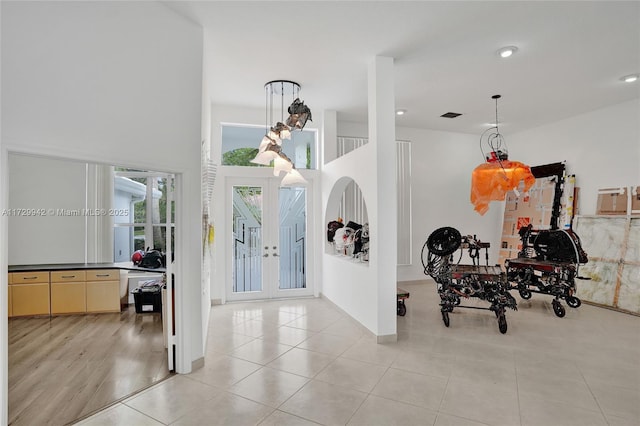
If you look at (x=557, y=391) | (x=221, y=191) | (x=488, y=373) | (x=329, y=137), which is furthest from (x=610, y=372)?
(x=221, y=191)

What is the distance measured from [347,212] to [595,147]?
15.2 feet

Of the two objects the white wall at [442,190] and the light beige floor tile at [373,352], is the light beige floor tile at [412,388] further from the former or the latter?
the white wall at [442,190]

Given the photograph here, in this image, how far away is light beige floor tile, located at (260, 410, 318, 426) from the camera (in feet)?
8.25

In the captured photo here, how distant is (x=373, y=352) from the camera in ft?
12.6

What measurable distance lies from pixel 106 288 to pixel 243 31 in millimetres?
4444

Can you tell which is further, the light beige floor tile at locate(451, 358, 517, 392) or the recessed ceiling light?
the recessed ceiling light

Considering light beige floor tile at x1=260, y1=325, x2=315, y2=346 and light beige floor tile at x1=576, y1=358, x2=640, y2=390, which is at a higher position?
light beige floor tile at x1=260, y1=325, x2=315, y2=346

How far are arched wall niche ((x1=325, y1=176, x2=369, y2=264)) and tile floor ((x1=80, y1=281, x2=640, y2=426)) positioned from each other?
3.58 ft

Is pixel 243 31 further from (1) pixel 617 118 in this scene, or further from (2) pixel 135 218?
(1) pixel 617 118

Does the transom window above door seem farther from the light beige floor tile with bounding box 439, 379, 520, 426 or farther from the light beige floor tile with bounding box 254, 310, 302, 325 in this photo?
the light beige floor tile with bounding box 439, 379, 520, 426

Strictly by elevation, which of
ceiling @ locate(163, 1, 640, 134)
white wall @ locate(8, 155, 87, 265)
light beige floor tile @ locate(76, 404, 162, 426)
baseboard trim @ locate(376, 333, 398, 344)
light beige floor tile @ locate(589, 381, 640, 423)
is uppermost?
ceiling @ locate(163, 1, 640, 134)

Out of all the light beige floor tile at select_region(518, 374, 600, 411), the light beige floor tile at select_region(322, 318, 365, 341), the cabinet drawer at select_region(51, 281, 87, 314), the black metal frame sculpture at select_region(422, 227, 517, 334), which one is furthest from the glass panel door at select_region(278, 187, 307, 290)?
the light beige floor tile at select_region(518, 374, 600, 411)

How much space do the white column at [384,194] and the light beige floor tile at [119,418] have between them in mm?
2549

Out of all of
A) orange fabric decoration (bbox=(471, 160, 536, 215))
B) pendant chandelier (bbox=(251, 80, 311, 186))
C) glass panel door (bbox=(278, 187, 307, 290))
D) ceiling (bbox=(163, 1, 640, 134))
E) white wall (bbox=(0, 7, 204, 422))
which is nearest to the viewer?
white wall (bbox=(0, 7, 204, 422))
